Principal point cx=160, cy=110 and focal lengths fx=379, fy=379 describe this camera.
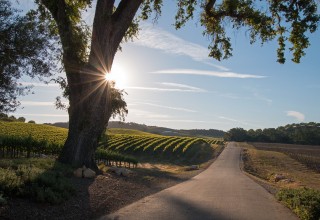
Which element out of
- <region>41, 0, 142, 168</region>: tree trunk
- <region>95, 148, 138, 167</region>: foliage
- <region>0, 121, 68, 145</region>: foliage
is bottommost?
<region>95, 148, 138, 167</region>: foliage

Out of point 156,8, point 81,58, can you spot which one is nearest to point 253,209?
point 81,58

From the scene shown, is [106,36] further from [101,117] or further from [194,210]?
[194,210]

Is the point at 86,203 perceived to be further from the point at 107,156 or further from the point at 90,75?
the point at 107,156

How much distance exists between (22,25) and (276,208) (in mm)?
9872

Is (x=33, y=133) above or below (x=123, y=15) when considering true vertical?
below

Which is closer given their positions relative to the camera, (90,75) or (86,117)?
(86,117)

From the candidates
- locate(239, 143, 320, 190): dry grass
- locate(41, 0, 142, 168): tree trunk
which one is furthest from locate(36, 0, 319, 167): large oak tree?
locate(239, 143, 320, 190): dry grass

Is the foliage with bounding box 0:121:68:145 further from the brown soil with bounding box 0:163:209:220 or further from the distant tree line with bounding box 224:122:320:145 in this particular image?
the distant tree line with bounding box 224:122:320:145

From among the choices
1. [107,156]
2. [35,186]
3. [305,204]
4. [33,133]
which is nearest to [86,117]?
[35,186]

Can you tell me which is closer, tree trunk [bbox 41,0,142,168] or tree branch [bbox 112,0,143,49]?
tree trunk [bbox 41,0,142,168]

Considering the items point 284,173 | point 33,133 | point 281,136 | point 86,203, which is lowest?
point 284,173

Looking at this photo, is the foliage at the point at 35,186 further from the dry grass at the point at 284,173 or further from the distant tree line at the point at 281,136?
the distant tree line at the point at 281,136

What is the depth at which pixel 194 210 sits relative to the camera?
11.1m

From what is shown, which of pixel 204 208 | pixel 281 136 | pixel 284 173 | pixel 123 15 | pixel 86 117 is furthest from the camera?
pixel 281 136
